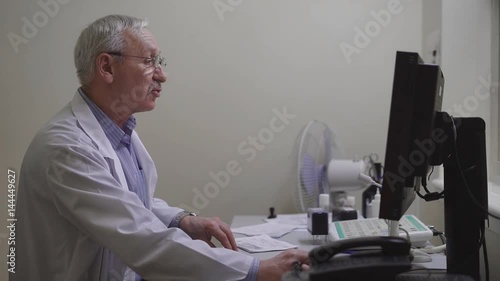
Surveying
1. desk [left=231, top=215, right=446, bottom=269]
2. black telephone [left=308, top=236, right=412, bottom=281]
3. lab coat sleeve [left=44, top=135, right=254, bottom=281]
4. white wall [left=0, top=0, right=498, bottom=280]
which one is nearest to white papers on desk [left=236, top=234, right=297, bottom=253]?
desk [left=231, top=215, right=446, bottom=269]

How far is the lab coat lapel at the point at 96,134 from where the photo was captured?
1.27 metres

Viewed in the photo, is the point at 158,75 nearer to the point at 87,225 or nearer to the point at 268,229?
the point at 87,225

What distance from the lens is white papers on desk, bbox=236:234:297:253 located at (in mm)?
1515

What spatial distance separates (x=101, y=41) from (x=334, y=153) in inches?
58.9

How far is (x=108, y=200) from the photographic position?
107cm

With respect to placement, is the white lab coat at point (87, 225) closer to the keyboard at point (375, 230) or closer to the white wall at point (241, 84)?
the keyboard at point (375, 230)

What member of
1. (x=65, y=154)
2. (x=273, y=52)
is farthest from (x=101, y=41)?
(x=273, y=52)

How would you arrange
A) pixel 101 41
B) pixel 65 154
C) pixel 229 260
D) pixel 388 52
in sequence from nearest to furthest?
pixel 229 260, pixel 65 154, pixel 101 41, pixel 388 52

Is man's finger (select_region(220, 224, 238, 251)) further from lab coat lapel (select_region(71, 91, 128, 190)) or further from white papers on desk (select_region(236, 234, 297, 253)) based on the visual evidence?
lab coat lapel (select_region(71, 91, 128, 190))

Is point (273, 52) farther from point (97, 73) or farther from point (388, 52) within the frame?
point (97, 73)

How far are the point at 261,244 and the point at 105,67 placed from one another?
2.68 ft

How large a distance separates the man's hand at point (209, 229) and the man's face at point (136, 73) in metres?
0.43

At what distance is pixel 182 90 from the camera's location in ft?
8.48

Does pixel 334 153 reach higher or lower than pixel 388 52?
lower
